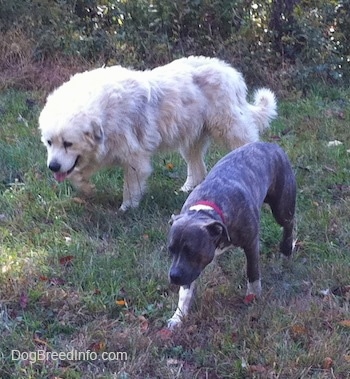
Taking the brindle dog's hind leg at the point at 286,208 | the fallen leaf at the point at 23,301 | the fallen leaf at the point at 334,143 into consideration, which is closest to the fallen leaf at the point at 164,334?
the fallen leaf at the point at 23,301

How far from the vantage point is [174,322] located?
4418 mm

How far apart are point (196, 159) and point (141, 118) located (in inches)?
36.4

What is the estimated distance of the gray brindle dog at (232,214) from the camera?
13.3 feet

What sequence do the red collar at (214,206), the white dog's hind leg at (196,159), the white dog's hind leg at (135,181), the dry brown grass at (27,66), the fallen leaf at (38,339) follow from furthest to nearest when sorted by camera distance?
the dry brown grass at (27,66), the white dog's hind leg at (196,159), the white dog's hind leg at (135,181), the red collar at (214,206), the fallen leaf at (38,339)

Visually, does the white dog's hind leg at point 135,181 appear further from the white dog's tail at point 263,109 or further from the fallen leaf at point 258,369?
the fallen leaf at point 258,369

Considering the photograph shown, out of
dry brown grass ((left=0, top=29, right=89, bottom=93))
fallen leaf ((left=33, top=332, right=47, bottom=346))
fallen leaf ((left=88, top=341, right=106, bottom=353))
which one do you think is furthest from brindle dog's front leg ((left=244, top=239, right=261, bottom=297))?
dry brown grass ((left=0, top=29, right=89, bottom=93))

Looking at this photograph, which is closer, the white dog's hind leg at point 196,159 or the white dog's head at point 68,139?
the white dog's head at point 68,139

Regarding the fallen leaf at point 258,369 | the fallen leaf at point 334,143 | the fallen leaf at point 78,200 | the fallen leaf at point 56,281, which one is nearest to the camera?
the fallen leaf at point 258,369

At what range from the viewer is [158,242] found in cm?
561

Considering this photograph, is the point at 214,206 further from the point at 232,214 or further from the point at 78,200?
the point at 78,200

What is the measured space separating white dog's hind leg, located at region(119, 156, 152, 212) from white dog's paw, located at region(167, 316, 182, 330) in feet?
6.54

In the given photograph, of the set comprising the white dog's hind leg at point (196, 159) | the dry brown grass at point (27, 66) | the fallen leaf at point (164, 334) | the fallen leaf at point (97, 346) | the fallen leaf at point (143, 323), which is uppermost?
the fallen leaf at point (97, 346)

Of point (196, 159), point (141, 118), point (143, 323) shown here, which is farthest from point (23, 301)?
point (196, 159)

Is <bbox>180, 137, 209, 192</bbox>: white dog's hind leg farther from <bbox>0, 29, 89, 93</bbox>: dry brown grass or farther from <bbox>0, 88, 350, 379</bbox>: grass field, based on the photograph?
<bbox>0, 29, 89, 93</bbox>: dry brown grass
